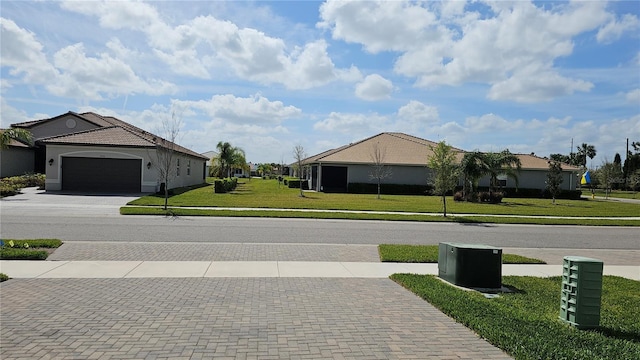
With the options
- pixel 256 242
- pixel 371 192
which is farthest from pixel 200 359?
pixel 371 192

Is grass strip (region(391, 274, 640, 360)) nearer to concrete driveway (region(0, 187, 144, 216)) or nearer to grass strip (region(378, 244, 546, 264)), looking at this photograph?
grass strip (region(378, 244, 546, 264))

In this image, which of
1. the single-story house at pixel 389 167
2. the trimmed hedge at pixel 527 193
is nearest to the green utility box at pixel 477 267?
the single-story house at pixel 389 167

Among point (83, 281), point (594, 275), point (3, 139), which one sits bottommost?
point (83, 281)

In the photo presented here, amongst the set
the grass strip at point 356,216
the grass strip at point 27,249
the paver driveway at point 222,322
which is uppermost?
the grass strip at point 356,216

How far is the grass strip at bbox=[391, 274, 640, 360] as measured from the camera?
199 inches

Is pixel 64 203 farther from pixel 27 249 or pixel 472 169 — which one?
pixel 472 169

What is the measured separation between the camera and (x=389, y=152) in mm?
43625

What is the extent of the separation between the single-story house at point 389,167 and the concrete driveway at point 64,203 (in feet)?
61.0

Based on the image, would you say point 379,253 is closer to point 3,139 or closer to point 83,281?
point 83,281

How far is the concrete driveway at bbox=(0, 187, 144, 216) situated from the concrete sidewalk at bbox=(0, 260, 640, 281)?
11042 mm

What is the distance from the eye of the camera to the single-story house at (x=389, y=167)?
40750mm

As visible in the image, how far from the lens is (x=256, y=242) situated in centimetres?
1298

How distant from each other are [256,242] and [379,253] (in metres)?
3.67

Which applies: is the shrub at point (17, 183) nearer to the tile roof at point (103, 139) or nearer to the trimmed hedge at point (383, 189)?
the tile roof at point (103, 139)
